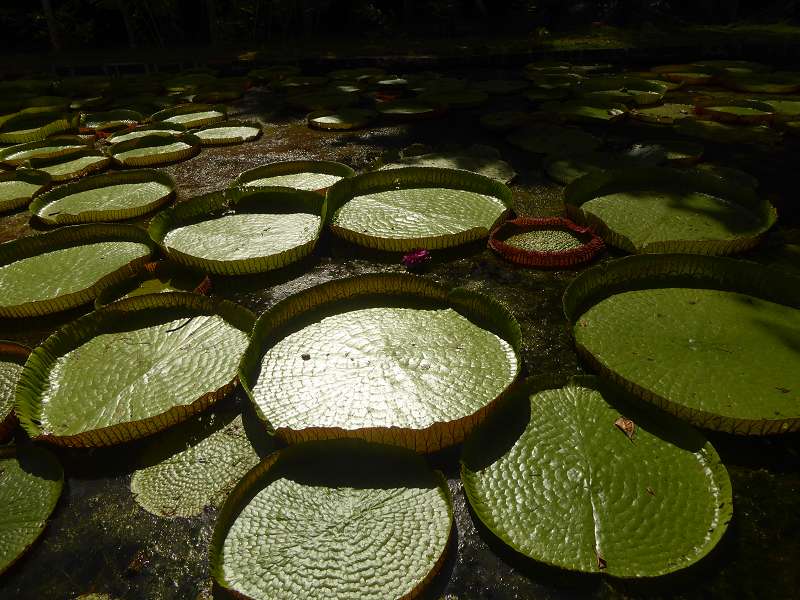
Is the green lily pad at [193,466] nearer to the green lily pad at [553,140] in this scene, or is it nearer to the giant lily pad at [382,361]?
the giant lily pad at [382,361]

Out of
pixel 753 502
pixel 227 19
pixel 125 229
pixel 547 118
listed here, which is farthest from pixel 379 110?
pixel 227 19

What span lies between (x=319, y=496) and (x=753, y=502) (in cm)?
163

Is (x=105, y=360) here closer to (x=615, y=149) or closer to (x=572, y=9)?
(x=615, y=149)

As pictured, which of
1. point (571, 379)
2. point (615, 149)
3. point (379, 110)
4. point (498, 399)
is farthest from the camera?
point (379, 110)

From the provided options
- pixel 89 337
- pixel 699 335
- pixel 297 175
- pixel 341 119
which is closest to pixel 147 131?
pixel 341 119

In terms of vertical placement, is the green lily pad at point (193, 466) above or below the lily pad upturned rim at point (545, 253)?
below

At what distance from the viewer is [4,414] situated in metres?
2.22

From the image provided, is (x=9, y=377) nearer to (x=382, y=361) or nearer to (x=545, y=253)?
(x=382, y=361)

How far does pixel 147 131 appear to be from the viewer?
19.9 ft

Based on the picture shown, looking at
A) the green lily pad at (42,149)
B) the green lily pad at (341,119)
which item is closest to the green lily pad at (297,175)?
the green lily pad at (341,119)

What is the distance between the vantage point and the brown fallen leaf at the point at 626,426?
2.00 metres

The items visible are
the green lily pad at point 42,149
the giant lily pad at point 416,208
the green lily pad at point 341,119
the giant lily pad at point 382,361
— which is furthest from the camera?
the green lily pad at point 341,119

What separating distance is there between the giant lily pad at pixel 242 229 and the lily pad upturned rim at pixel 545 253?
4.25 feet

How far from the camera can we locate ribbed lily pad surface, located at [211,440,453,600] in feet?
5.14
